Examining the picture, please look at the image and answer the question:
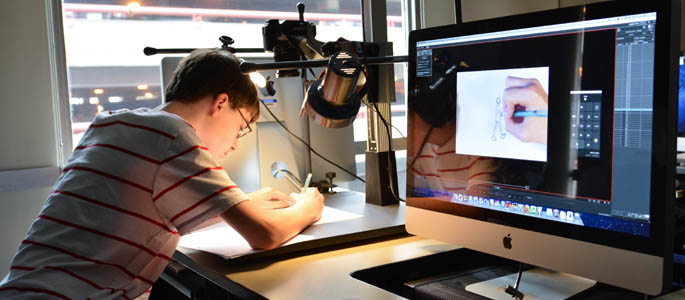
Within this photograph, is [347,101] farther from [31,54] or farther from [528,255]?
[31,54]

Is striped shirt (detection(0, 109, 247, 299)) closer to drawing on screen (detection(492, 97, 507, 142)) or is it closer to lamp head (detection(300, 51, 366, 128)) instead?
lamp head (detection(300, 51, 366, 128))

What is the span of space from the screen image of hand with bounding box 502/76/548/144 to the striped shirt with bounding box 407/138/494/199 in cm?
8

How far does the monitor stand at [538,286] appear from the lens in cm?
91

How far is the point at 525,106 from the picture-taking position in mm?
866

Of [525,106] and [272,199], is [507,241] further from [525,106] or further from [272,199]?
[272,199]

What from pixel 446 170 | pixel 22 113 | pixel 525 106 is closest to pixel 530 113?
pixel 525 106

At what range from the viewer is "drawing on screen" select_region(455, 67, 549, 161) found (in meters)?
0.86

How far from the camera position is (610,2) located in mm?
762

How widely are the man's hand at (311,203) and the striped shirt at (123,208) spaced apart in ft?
0.77

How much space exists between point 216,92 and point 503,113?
71 cm

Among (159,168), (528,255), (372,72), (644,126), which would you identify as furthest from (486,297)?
(372,72)

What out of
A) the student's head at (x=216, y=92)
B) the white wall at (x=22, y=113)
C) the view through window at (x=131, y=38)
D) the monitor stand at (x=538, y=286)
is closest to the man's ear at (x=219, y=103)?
the student's head at (x=216, y=92)

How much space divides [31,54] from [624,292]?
7.85 feet

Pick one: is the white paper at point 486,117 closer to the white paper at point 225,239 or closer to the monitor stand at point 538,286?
the monitor stand at point 538,286
